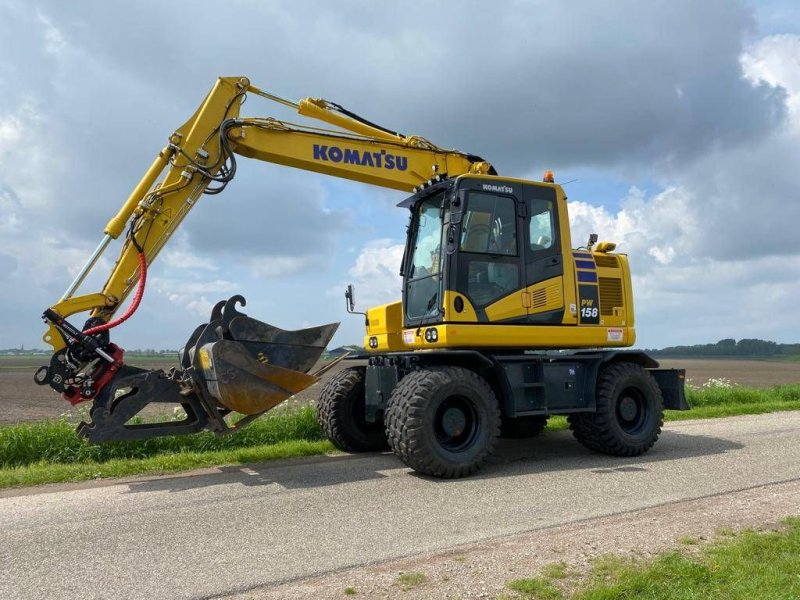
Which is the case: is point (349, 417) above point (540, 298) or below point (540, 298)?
below

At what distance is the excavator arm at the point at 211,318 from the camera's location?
23.6 ft

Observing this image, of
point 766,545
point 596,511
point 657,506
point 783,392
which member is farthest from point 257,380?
point 783,392

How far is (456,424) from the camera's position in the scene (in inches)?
299

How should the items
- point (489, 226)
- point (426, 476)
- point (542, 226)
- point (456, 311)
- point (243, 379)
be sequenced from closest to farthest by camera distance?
point (243, 379) → point (426, 476) → point (456, 311) → point (489, 226) → point (542, 226)

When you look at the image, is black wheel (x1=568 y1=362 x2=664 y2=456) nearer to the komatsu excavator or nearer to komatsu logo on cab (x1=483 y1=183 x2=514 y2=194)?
the komatsu excavator

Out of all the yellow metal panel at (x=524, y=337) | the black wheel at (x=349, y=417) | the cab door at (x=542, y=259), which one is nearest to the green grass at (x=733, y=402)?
the yellow metal panel at (x=524, y=337)

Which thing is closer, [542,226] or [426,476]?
[426,476]

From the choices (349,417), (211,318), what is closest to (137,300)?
(211,318)

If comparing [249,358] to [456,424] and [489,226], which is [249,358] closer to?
[456,424]

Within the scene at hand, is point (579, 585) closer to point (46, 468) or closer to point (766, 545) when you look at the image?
point (766, 545)

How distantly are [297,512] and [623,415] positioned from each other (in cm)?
510

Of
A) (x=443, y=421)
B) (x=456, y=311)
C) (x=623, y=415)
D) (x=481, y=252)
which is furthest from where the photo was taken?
(x=623, y=415)

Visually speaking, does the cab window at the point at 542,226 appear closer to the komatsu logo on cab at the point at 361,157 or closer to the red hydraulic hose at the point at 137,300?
the komatsu logo on cab at the point at 361,157

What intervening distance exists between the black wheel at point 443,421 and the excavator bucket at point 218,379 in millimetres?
1240
